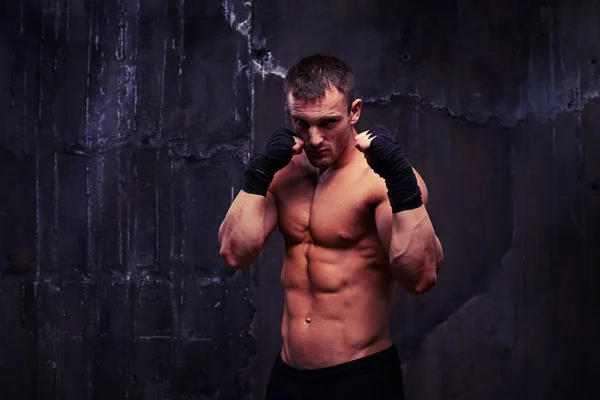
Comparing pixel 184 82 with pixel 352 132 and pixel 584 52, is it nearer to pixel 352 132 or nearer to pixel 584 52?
pixel 352 132

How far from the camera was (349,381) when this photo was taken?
254 cm

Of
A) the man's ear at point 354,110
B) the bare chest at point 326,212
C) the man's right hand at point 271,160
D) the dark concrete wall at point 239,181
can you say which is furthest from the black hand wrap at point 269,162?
the dark concrete wall at point 239,181

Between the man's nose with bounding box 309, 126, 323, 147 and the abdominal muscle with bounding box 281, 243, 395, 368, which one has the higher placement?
the man's nose with bounding box 309, 126, 323, 147

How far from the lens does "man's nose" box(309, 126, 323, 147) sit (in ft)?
8.37

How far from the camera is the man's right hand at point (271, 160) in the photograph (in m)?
2.58

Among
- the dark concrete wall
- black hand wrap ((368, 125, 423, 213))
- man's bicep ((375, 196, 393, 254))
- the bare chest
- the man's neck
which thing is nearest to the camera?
black hand wrap ((368, 125, 423, 213))

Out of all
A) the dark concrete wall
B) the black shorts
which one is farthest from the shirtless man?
the dark concrete wall

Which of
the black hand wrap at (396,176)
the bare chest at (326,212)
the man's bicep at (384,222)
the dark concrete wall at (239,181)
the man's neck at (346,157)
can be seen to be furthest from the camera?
the dark concrete wall at (239,181)

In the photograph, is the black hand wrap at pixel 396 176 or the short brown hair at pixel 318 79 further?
the short brown hair at pixel 318 79

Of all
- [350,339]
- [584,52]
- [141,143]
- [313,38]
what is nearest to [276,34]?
[313,38]

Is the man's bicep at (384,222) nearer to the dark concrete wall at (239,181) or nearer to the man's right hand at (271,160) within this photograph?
the man's right hand at (271,160)

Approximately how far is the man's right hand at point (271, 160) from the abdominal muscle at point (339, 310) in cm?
33

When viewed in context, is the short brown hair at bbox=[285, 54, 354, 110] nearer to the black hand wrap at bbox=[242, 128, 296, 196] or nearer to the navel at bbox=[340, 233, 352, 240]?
the black hand wrap at bbox=[242, 128, 296, 196]

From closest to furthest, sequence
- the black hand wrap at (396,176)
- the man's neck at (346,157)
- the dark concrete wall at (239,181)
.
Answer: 1. the black hand wrap at (396,176)
2. the man's neck at (346,157)
3. the dark concrete wall at (239,181)
